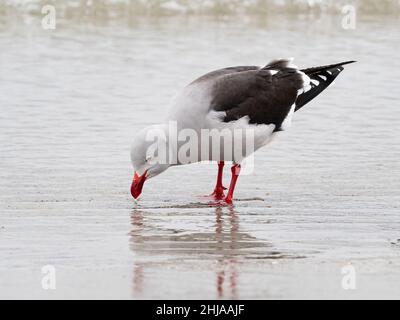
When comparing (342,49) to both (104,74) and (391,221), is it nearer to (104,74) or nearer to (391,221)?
(104,74)

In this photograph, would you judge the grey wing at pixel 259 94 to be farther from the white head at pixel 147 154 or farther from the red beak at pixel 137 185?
the red beak at pixel 137 185

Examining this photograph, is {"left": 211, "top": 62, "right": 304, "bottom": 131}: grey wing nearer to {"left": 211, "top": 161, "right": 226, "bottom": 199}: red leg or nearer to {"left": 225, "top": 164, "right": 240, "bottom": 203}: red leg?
{"left": 225, "top": 164, "right": 240, "bottom": 203}: red leg

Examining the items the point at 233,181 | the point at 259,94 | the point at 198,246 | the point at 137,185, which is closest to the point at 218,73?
the point at 259,94

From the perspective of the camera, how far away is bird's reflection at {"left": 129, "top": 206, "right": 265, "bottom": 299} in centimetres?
533

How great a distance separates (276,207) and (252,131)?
75cm

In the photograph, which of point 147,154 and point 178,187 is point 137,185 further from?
point 178,187

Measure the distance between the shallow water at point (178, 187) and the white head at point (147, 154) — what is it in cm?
21

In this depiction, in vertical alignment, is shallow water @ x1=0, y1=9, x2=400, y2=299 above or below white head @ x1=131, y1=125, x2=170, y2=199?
below

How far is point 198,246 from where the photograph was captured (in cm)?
616

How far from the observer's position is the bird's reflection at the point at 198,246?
5.33 m

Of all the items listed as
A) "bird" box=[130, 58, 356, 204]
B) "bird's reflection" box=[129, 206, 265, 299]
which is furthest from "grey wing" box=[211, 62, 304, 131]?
"bird's reflection" box=[129, 206, 265, 299]

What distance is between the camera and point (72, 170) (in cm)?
841

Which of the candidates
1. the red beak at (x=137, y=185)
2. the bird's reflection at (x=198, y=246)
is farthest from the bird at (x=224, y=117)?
the bird's reflection at (x=198, y=246)

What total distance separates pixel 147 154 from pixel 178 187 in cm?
83
